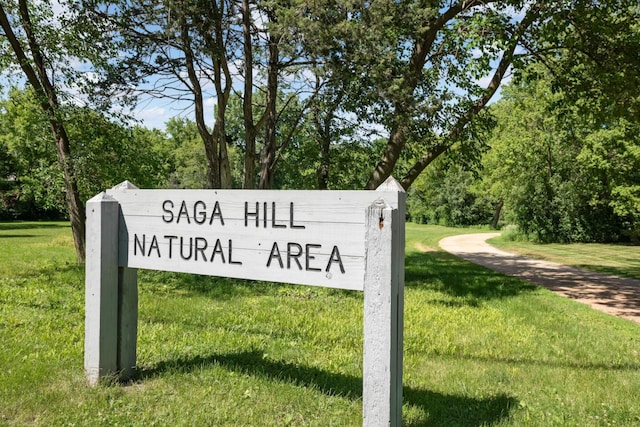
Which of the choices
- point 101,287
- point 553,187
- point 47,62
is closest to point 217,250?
point 101,287

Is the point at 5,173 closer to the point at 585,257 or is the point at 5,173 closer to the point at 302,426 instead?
the point at 585,257

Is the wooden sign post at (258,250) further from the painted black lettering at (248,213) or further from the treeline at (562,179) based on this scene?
the treeline at (562,179)

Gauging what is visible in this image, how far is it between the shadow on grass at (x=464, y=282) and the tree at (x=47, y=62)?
7018mm

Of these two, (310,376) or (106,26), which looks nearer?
(310,376)

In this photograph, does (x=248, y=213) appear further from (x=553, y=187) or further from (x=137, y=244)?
(x=553, y=187)

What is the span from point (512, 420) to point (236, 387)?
6.35 feet

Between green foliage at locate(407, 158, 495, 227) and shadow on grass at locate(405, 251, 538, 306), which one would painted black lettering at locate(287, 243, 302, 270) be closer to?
shadow on grass at locate(405, 251, 538, 306)

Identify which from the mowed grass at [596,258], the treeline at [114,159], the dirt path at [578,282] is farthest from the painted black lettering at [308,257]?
the mowed grass at [596,258]

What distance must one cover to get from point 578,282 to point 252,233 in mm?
10242

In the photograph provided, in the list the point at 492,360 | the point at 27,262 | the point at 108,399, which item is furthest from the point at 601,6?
the point at 27,262

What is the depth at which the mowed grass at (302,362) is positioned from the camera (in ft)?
A: 10.6

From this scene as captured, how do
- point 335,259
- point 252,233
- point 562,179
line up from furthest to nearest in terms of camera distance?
point 562,179 < point 252,233 < point 335,259

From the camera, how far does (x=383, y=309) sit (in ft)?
8.41

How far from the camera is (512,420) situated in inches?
127
